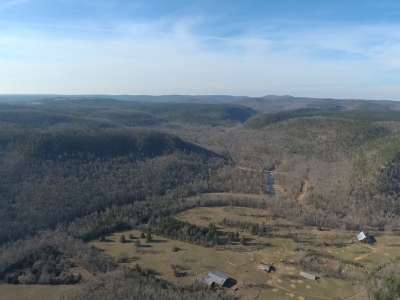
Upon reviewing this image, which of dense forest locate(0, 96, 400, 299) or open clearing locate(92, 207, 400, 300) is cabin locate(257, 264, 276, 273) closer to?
open clearing locate(92, 207, 400, 300)

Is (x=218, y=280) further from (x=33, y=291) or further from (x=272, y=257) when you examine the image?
(x=33, y=291)

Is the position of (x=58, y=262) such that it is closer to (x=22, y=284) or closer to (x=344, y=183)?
(x=22, y=284)

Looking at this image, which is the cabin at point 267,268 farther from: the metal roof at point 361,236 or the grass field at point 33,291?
the grass field at point 33,291

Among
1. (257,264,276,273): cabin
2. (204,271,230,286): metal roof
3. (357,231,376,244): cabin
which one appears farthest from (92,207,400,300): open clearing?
(204,271,230,286): metal roof

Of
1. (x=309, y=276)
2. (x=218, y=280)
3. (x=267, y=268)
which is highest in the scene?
(x=218, y=280)

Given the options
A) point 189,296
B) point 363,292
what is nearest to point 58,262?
point 189,296

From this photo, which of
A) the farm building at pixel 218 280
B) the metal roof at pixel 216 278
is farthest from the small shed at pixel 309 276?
the metal roof at pixel 216 278

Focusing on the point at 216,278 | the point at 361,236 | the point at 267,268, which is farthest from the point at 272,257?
the point at 361,236

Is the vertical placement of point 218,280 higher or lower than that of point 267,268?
higher
